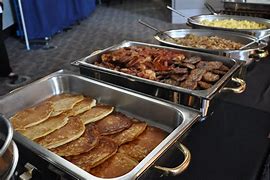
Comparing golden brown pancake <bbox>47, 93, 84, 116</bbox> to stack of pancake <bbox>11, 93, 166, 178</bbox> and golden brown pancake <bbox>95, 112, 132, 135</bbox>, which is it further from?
golden brown pancake <bbox>95, 112, 132, 135</bbox>

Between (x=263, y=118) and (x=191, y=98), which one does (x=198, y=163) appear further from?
(x=263, y=118)

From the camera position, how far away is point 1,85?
2.18 m

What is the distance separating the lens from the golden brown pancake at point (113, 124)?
733 millimetres

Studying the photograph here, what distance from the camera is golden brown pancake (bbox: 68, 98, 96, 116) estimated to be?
2.64 feet

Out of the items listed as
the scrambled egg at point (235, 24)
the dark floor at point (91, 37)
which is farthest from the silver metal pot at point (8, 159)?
the dark floor at point (91, 37)

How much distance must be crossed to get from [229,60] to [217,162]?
0.44m

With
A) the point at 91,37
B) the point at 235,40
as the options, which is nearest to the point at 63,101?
the point at 235,40

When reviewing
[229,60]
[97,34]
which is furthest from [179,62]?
[97,34]

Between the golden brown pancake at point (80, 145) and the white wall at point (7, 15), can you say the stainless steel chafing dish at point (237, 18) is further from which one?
the white wall at point (7, 15)

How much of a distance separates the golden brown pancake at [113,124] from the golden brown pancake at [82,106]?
0.24 ft

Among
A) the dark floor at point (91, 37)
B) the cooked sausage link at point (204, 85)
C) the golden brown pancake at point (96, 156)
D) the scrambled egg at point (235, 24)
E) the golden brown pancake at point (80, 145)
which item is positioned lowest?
the dark floor at point (91, 37)

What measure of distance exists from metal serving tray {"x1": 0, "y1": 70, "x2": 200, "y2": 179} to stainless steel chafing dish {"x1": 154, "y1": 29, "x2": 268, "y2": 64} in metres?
0.44

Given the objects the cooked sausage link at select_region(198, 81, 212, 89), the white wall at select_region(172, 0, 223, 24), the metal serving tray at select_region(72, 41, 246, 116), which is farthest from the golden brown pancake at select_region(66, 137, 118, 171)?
the white wall at select_region(172, 0, 223, 24)

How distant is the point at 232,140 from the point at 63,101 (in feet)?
1.66
